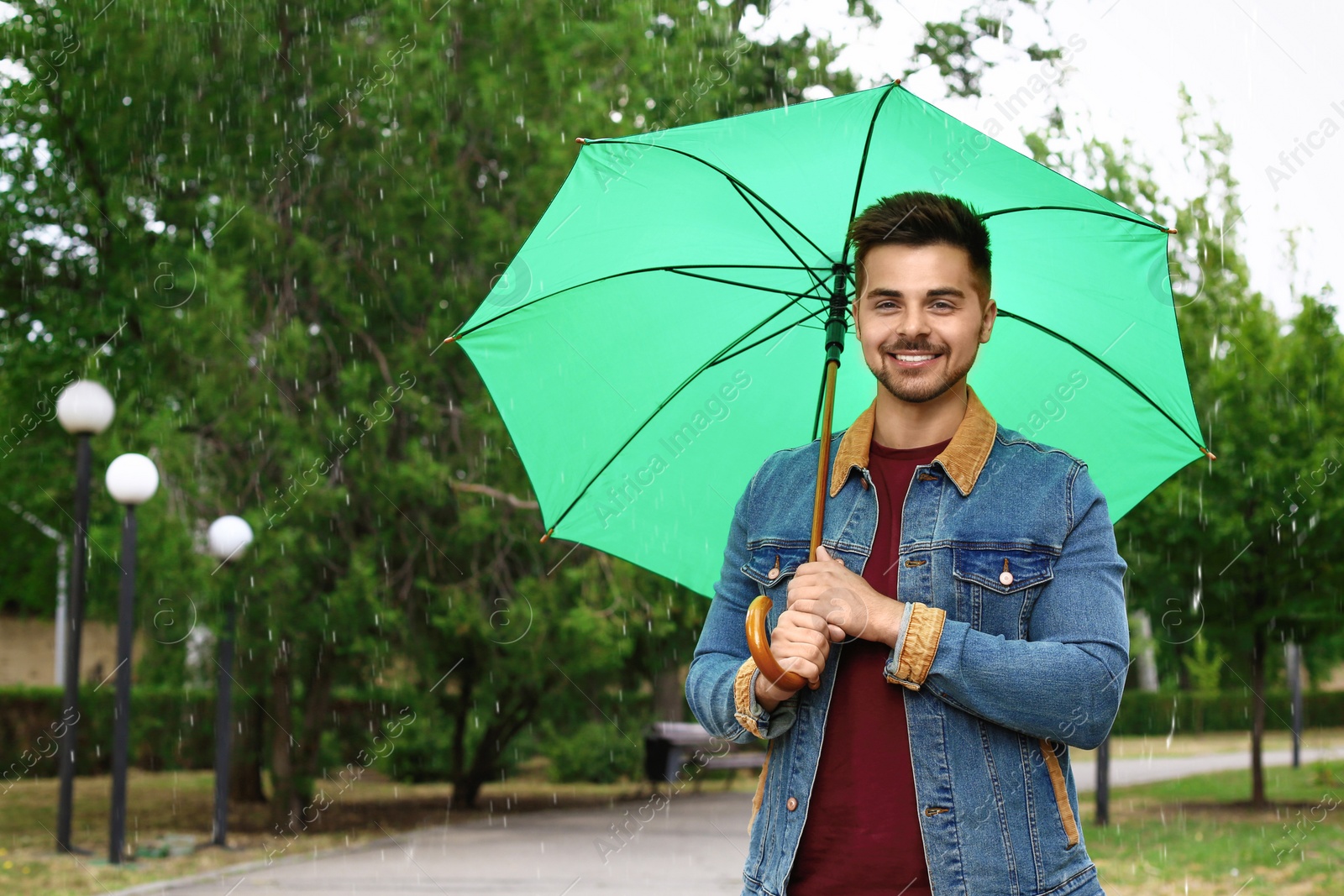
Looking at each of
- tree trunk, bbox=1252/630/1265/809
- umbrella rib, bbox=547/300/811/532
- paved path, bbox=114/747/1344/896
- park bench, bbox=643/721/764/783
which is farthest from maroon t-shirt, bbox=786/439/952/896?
park bench, bbox=643/721/764/783

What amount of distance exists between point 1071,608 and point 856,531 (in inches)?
15.8

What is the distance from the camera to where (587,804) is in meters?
16.4

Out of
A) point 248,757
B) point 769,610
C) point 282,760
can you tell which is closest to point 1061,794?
point 769,610

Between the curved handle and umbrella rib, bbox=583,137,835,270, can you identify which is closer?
the curved handle

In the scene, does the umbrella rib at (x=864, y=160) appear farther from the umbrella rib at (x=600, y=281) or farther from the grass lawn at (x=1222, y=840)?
the grass lawn at (x=1222, y=840)

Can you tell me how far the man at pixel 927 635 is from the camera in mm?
2027

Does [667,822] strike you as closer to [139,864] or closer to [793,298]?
[139,864]

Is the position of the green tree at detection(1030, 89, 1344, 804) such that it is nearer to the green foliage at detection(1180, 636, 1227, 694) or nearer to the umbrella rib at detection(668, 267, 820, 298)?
the umbrella rib at detection(668, 267, 820, 298)

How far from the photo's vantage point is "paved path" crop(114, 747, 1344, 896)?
9.68 metres

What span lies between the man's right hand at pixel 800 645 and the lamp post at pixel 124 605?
9.78 meters

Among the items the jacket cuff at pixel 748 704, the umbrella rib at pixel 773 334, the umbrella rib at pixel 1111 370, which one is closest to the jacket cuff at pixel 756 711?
the jacket cuff at pixel 748 704

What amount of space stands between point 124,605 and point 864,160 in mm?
9686

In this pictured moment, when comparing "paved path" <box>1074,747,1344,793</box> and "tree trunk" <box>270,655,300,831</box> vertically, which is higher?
"tree trunk" <box>270,655,300,831</box>

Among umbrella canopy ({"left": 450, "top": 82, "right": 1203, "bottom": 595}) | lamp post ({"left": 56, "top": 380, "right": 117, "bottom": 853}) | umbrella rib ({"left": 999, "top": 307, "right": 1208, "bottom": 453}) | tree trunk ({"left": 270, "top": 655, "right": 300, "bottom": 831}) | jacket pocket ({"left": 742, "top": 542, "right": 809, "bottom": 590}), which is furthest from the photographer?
tree trunk ({"left": 270, "top": 655, "right": 300, "bottom": 831})
